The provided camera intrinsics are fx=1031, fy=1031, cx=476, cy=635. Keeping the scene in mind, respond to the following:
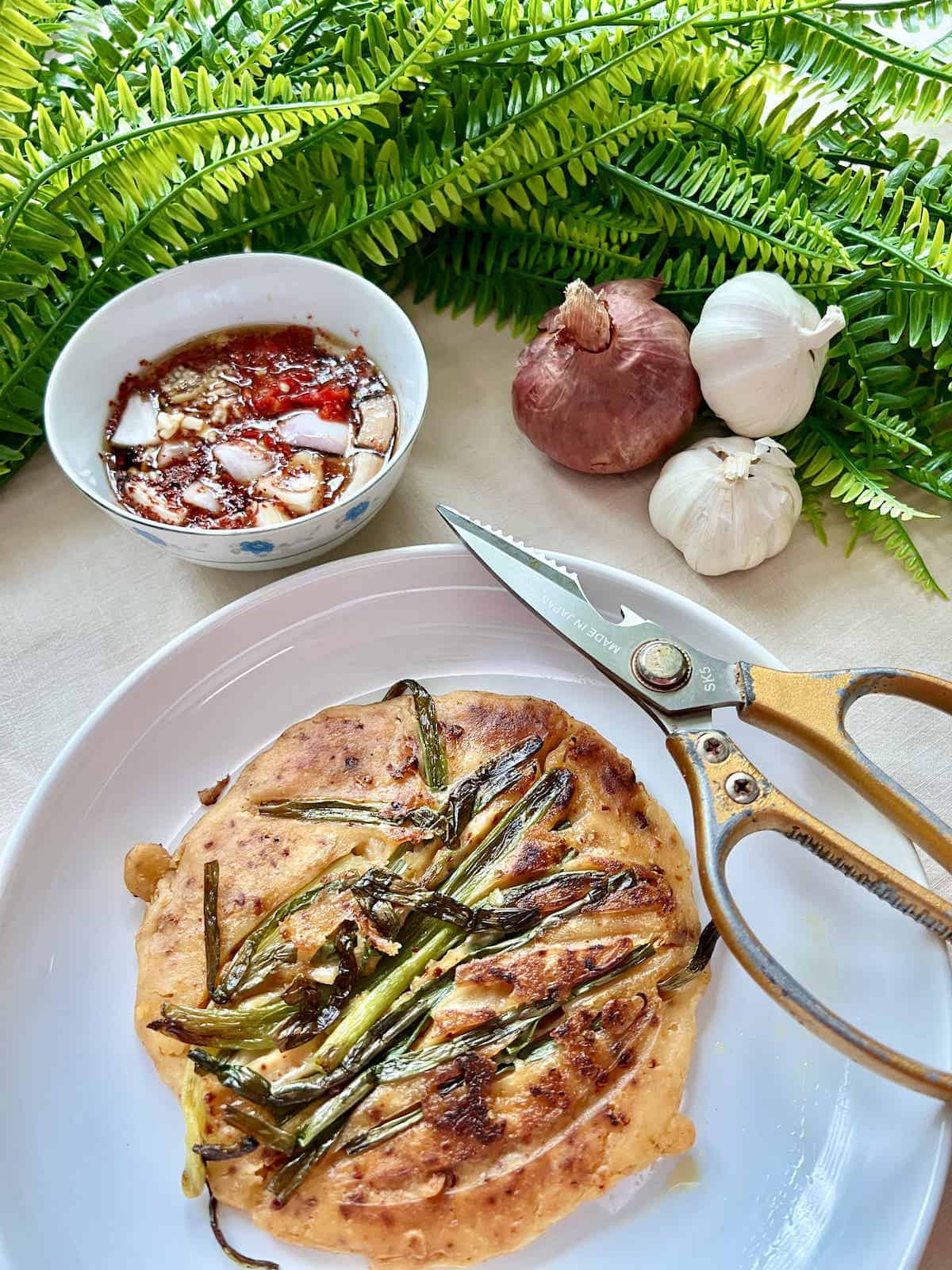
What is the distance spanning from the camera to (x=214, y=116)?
249 centimetres

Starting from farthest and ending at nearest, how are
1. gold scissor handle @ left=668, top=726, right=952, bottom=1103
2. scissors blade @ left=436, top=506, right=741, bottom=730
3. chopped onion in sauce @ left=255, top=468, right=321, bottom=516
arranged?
chopped onion in sauce @ left=255, top=468, right=321, bottom=516
scissors blade @ left=436, top=506, right=741, bottom=730
gold scissor handle @ left=668, top=726, right=952, bottom=1103

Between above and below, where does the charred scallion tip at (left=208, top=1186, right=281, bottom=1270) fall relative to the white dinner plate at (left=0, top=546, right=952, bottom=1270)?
below

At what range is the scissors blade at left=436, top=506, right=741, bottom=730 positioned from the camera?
2123 millimetres

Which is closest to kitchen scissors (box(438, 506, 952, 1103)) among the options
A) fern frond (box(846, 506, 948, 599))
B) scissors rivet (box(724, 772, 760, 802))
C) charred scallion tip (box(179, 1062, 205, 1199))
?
scissors rivet (box(724, 772, 760, 802))

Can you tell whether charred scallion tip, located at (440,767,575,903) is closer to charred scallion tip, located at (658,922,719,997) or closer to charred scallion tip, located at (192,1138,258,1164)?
charred scallion tip, located at (658,922,719,997)

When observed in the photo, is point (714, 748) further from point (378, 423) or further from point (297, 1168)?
point (378, 423)

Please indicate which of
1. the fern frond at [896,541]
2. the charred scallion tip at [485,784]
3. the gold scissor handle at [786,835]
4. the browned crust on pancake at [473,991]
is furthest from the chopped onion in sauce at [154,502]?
the fern frond at [896,541]

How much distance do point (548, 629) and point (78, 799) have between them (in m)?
1.17

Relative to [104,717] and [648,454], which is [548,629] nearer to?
[648,454]

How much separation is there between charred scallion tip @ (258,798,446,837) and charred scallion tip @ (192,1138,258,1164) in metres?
0.64

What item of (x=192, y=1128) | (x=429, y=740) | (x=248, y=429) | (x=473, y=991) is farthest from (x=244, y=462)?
(x=192, y=1128)

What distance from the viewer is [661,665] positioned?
2.16 meters

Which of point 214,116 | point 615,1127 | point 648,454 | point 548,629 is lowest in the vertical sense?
point 615,1127

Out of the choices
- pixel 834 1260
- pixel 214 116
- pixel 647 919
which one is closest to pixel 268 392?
pixel 214 116
